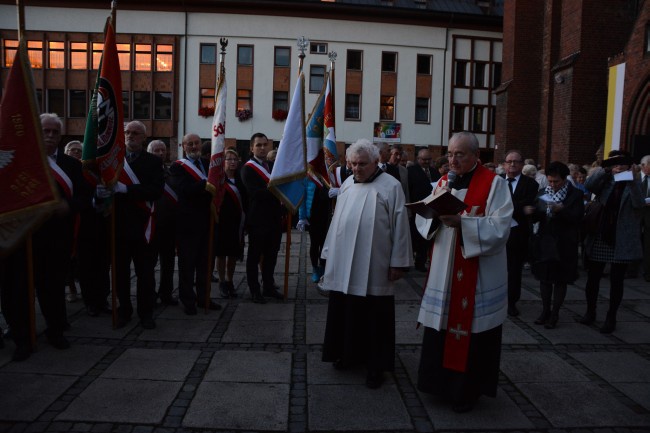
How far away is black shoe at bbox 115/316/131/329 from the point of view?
6312 mm

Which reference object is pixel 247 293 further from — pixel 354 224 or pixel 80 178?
pixel 354 224

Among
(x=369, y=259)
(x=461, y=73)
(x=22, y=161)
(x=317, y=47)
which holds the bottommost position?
(x=369, y=259)

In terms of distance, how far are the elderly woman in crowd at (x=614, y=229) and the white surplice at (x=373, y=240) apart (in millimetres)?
2926

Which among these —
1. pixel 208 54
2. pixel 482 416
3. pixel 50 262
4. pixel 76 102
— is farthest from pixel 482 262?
pixel 76 102

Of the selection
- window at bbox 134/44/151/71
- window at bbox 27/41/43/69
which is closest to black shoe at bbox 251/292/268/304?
window at bbox 134/44/151/71

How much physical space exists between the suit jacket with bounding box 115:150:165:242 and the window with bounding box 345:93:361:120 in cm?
3024

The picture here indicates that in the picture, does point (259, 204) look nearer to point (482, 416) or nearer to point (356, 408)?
point (356, 408)

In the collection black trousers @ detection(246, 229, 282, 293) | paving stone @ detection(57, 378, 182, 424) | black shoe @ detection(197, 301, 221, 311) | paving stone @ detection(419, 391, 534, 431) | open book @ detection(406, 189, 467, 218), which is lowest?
paving stone @ detection(57, 378, 182, 424)

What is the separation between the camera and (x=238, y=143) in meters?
35.0

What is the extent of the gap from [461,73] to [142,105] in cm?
1937

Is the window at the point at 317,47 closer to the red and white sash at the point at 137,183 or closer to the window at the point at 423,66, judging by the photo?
the window at the point at 423,66

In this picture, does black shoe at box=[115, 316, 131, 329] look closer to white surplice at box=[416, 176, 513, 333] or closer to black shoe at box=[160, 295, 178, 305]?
black shoe at box=[160, 295, 178, 305]

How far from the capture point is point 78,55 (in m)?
35.0

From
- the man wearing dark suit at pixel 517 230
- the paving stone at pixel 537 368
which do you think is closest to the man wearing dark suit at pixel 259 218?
the man wearing dark suit at pixel 517 230
